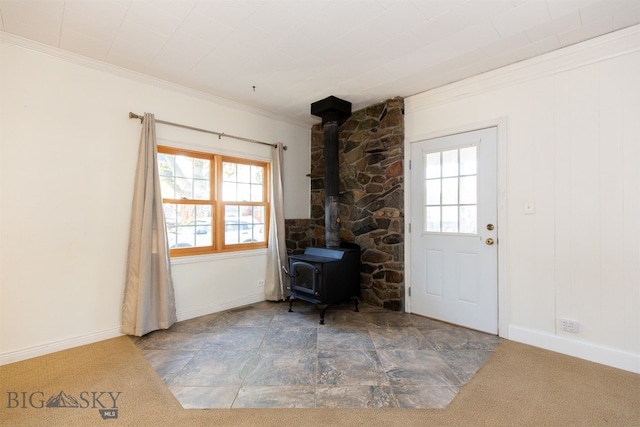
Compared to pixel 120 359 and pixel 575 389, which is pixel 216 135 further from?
pixel 575 389

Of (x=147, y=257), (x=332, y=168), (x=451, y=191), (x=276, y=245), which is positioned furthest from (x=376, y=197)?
(x=147, y=257)

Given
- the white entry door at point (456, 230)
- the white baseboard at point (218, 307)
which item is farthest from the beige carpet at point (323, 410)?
the white baseboard at point (218, 307)

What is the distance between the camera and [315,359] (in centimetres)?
246

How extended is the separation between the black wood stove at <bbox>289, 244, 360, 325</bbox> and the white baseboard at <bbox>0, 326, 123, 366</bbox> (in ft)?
6.13

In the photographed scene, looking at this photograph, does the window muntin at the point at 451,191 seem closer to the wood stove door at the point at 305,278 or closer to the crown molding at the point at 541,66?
the crown molding at the point at 541,66

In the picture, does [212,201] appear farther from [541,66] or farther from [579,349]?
[579,349]

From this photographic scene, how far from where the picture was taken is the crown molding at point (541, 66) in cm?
231

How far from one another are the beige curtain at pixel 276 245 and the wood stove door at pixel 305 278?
1.53 ft

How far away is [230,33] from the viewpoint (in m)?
2.35

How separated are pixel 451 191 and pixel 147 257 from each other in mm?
3241

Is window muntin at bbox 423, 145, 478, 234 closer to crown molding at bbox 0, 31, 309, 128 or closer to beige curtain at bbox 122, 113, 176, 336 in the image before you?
crown molding at bbox 0, 31, 309, 128

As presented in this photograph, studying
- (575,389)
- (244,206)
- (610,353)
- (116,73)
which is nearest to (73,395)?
(244,206)

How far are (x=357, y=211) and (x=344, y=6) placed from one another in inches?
96.0

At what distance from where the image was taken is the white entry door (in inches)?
119
